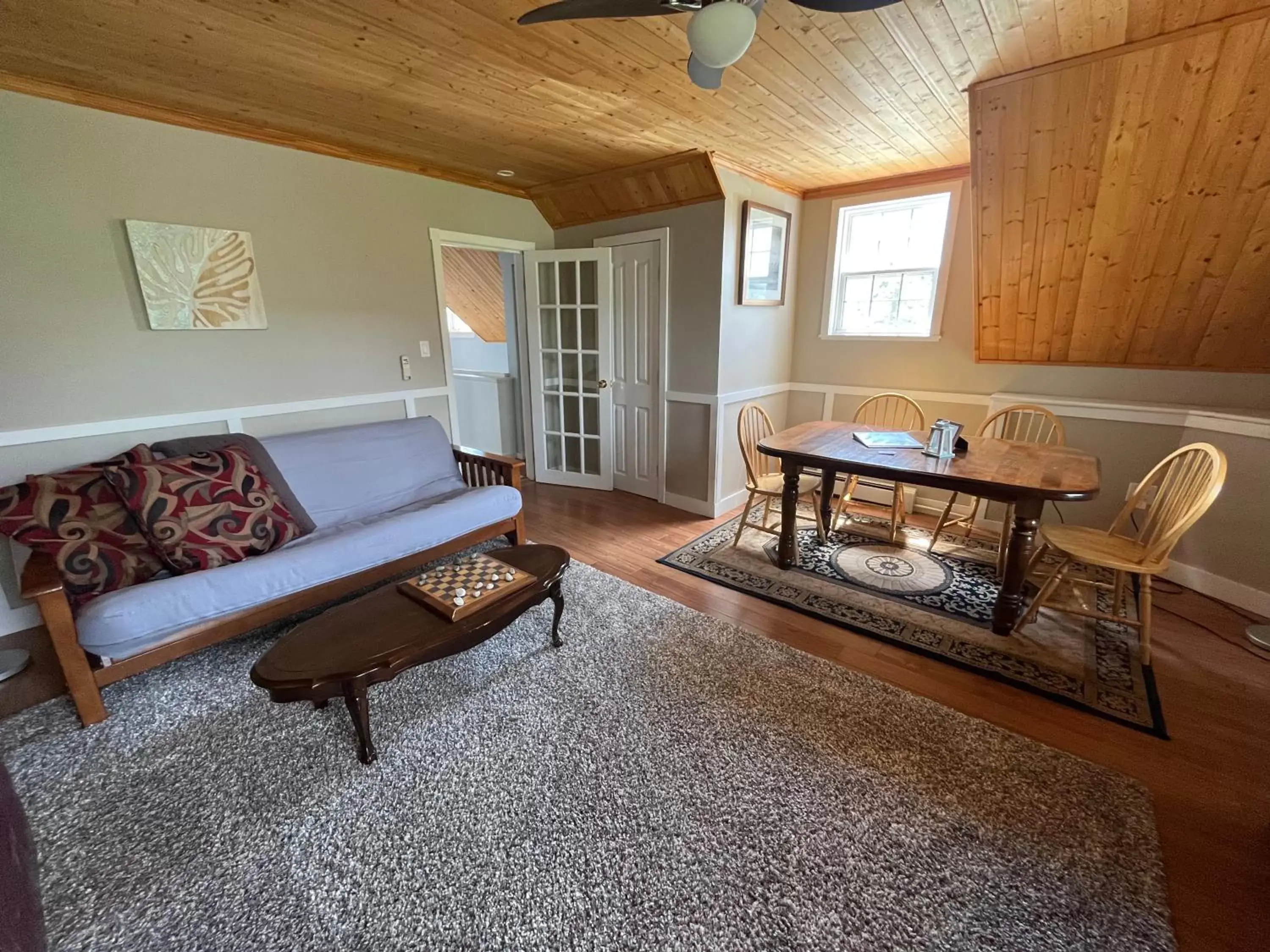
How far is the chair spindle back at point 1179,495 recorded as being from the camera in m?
1.87

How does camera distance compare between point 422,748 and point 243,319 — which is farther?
point 243,319

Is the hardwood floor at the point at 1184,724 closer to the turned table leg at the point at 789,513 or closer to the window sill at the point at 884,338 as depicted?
the turned table leg at the point at 789,513

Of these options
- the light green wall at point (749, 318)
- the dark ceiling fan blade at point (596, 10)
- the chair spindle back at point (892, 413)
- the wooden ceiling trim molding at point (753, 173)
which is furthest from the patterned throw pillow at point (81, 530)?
the chair spindle back at point (892, 413)

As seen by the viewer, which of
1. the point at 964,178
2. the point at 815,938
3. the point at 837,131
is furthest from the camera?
the point at 964,178

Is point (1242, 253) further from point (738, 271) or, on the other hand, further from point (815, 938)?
point (815, 938)

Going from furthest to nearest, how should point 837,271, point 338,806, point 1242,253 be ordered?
1. point 837,271
2. point 1242,253
3. point 338,806

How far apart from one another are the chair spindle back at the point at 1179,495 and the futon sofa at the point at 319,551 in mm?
2841

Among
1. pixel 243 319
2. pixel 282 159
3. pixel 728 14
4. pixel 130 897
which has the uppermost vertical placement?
pixel 282 159

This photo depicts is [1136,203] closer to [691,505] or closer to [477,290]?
[691,505]

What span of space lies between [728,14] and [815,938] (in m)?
2.11

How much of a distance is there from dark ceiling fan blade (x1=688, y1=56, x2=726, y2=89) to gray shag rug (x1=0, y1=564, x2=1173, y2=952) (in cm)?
206

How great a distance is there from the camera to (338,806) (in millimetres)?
1489

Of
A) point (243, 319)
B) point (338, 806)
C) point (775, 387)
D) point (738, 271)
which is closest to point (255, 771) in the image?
point (338, 806)

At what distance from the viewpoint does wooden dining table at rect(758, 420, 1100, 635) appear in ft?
6.82
